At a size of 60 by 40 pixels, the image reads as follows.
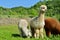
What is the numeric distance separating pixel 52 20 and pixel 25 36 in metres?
1.14

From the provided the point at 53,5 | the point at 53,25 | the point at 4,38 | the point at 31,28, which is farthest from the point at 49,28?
the point at 53,5

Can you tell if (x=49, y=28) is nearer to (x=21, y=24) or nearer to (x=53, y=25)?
(x=53, y=25)

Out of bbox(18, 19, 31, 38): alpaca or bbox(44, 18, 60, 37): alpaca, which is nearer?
bbox(18, 19, 31, 38): alpaca

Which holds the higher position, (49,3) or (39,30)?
(49,3)

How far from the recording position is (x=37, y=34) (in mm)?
8672

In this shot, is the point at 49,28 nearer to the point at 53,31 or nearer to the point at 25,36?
the point at 53,31

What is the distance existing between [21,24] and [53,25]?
3.78ft

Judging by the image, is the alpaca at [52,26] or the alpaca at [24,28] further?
the alpaca at [52,26]

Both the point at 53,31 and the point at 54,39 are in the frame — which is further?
the point at 53,31

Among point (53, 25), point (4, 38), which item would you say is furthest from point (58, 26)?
point (4, 38)

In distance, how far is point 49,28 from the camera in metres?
9.07

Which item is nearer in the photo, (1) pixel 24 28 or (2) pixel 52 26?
(1) pixel 24 28

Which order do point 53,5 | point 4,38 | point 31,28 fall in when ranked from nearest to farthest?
point 4,38 → point 31,28 → point 53,5

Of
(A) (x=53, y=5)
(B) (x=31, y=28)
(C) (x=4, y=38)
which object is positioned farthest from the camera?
(A) (x=53, y=5)
